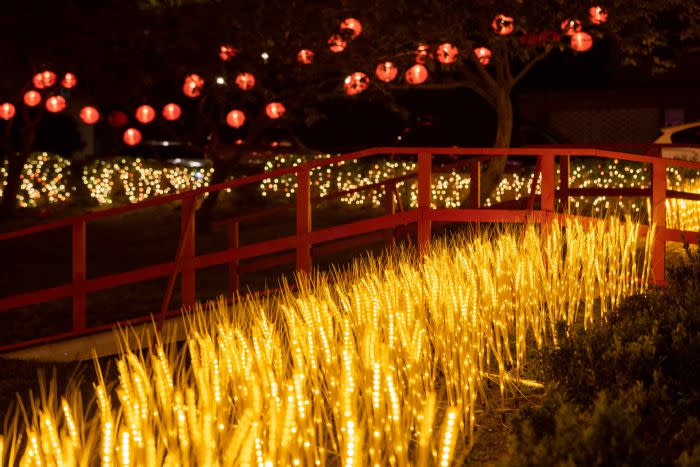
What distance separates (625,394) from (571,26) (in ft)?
39.1

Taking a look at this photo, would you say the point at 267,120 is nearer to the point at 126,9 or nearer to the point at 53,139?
the point at 126,9

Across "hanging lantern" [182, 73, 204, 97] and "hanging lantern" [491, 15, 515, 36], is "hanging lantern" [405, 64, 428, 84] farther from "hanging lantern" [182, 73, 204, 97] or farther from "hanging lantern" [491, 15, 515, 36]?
"hanging lantern" [182, 73, 204, 97]

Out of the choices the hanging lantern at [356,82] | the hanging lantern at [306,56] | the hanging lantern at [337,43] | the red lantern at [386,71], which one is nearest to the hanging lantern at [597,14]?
the red lantern at [386,71]

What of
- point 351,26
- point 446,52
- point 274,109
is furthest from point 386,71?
point 274,109

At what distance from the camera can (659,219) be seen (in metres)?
8.95

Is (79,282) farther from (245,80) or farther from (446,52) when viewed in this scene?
(245,80)

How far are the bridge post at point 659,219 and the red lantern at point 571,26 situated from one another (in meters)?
6.53

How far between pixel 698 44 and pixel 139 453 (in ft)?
92.7

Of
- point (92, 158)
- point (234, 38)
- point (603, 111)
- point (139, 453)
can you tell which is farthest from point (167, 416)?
point (603, 111)

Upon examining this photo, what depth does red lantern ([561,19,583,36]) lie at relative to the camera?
15.1 meters

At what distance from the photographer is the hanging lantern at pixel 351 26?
1559 cm

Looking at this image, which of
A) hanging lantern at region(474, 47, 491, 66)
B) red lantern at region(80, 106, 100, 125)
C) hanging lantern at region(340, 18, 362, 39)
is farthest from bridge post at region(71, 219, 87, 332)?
red lantern at region(80, 106, 100, 125)

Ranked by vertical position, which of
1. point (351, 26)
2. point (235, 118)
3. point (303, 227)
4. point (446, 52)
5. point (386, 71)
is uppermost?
point (351, 26)

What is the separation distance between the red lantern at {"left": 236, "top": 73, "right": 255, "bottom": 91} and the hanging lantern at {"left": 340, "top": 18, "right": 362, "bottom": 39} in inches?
93.1
